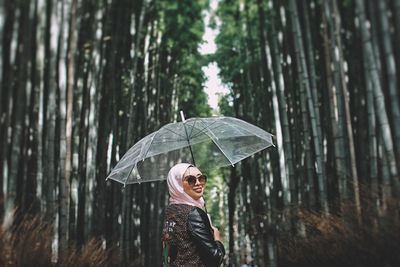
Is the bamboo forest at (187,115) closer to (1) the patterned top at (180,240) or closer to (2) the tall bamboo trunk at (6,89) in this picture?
(2) the tall bamboo trunk at (6,89)

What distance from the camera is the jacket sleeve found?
6.23 ft

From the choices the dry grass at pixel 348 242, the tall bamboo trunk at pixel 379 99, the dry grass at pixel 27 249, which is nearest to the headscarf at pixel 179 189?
the dry grass at pixel 348 242

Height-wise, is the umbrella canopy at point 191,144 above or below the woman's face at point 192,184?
above

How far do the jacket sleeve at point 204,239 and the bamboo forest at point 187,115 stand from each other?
93cm

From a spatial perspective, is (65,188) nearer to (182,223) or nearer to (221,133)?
(221,133)

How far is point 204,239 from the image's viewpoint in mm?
1900

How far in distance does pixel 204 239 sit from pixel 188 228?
8 cm

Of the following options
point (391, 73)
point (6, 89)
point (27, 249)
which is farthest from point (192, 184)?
point (6, 89)

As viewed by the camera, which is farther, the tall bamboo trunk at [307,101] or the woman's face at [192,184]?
A: the tall bamboo trunk at [307,101]

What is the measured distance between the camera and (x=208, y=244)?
190cm

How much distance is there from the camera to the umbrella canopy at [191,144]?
2486 millimetres

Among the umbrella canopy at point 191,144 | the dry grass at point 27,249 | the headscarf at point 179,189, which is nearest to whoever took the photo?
the headscarf at point 179,189

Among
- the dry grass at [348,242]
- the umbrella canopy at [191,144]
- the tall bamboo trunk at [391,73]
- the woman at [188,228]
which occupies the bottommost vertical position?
the dry grass at [348,242]

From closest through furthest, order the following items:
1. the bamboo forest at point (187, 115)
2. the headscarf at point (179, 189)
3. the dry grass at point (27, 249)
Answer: the headscarf at point (179, 189) → the dry grass at point (27, 249) → the bamboo forest at point (187, 115)
